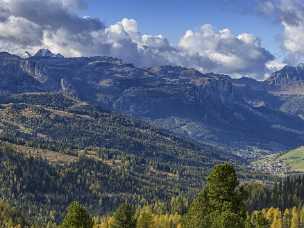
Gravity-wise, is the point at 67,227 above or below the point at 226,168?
below

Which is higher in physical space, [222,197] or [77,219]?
[222,197]

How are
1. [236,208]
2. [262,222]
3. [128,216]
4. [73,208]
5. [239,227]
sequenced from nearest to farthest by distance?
[239,227], [236,208], [73,208], [262,222], [128,216]

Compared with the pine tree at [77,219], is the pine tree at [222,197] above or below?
above

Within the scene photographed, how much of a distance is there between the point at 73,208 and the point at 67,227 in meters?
1.95

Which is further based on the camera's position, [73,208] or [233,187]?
[73,208]

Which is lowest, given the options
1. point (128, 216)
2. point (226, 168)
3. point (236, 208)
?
point (128, 216)

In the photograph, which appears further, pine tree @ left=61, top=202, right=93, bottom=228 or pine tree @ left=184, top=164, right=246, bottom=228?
pine tree @ left=61, top=202, right=93, bottom=228

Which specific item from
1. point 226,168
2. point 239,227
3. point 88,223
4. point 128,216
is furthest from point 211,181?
point 128,216

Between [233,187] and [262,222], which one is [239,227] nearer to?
[233,187]

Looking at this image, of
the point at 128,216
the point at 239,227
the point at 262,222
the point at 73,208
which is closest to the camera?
the point at 239,227

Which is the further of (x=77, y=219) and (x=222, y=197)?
(x=77, y=219)

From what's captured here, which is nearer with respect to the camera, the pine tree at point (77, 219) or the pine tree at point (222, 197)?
the pine tree at point (222, 197)

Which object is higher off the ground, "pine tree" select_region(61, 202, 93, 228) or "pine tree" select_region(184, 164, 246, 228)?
"pine tree" select_region(184, 164, 246, 228)

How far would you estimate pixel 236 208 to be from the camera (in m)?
54.9
